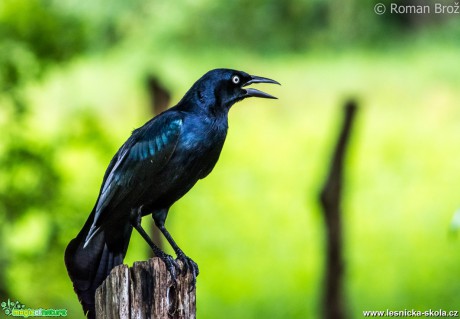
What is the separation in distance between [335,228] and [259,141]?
5482 mm

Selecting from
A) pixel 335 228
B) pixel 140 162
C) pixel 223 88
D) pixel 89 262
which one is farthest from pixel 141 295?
pixel 335 228

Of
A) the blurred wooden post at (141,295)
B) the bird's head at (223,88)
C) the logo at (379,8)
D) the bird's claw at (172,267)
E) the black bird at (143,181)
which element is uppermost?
the logo at (379,8)

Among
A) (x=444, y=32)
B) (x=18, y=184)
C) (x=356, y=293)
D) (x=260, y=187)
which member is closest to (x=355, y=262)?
(x=356, y=293)

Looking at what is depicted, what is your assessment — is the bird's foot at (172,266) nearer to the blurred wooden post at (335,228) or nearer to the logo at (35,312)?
the logo at (35,312)

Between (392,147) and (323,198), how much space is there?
5401mm

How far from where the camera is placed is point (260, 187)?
12.8 meters

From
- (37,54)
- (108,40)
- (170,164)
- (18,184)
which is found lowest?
(170,164)

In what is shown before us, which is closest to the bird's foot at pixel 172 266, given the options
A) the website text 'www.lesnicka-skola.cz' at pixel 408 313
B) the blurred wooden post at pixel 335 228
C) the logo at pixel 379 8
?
the website text 'www.lesnicka-skola.cz' at pixel 408 313

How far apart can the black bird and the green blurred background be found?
11.6 feet

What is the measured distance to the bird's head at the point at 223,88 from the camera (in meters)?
4.45

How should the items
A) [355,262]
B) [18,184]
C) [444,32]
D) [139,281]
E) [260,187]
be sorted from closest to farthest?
[139,281]
[18,184]
[355,262]
[260,187]
[444,32]

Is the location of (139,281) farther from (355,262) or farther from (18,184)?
(355,262)

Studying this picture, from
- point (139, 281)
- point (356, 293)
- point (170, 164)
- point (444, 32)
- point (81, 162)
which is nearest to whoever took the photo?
point (139, 281)

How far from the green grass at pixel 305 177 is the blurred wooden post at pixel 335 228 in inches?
29.1
